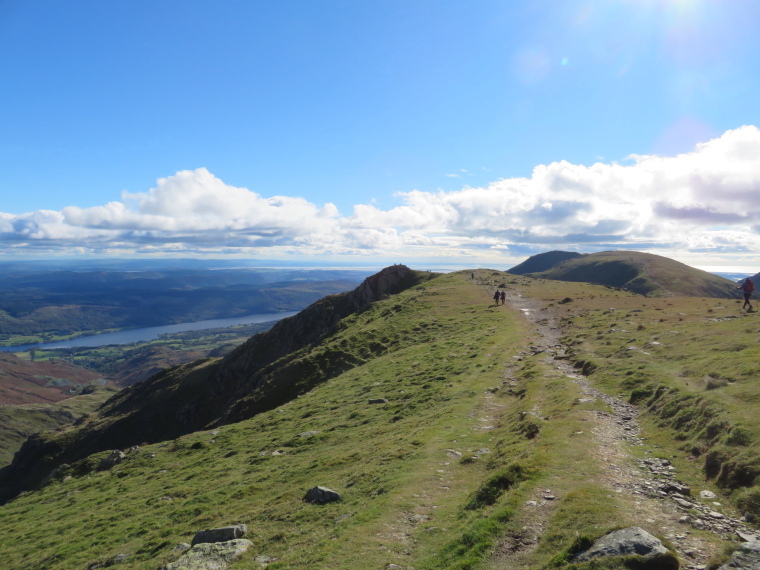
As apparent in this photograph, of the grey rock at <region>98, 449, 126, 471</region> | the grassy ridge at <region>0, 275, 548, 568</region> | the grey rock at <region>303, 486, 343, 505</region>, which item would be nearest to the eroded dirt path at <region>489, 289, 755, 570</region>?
the grassy ridge at <region>0, 275, 548, 568</region>

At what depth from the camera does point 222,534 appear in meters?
14.6

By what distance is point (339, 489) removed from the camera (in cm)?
1722

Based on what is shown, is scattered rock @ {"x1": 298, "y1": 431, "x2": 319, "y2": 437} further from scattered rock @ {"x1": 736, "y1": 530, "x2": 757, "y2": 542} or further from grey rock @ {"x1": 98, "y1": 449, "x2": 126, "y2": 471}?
scattered rock @ {"x1": 736, "y1": 530, "x2": 757, "y2": 542}

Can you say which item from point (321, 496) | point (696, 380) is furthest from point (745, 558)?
point (696, 380)

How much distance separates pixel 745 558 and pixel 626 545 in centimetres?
216

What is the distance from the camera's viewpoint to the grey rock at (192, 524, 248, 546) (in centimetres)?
1456

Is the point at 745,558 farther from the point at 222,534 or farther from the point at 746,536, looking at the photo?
the point at 222,534

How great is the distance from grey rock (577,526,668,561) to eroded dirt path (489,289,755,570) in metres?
0.81

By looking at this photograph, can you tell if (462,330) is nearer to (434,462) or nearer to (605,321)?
(605,321)

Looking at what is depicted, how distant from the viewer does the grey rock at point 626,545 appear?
8281mm

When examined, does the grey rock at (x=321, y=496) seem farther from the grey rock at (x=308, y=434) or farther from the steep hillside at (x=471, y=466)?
the grey rock at (x=308, y=434)

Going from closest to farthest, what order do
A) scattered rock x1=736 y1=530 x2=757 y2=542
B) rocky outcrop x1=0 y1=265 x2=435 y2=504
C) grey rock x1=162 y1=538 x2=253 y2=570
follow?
scattered rock x1=736 y1=530 x2=757 y2=542, grey rock x1=162 y1=538 x2=253 y2=570, rocky outcrop x1=0 y1=265 x2=435 y2=504

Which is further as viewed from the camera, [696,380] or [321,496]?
[696,380]

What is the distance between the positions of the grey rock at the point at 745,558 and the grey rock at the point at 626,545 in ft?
3.86
